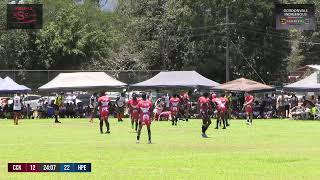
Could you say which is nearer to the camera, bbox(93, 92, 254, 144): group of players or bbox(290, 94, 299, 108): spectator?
bbox(93, 92, 254, 144): group of players

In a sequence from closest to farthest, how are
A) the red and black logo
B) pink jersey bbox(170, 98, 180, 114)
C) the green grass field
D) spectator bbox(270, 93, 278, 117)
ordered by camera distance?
the green grass field < pink jersey bbox(170, 98, 180, 114) < the red and black logo < spectator bbox(270, 93, 278, 117)

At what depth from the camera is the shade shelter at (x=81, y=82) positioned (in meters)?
61.6

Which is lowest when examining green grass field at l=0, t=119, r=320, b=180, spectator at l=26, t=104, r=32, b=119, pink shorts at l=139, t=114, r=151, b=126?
spectator at l=26, t=104, r=32, b=119

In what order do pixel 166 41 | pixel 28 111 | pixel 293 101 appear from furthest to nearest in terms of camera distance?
1. pixel 166 41
2. pixel 28 111
3. pixel 293 101

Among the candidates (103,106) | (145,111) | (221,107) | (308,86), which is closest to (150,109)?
(145,111)

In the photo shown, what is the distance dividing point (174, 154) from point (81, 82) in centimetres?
3772

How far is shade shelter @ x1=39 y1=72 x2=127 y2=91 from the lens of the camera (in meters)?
61.6

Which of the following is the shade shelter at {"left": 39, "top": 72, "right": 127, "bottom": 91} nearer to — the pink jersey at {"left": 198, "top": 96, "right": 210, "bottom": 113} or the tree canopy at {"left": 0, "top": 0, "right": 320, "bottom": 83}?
the tree canopy at {"left": 0, "top": 0, "right": 320, "bottom": 83}

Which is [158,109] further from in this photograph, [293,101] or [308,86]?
[308,86]

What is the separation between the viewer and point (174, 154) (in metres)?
25.3

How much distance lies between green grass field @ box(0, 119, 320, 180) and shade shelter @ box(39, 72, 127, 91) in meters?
24.6

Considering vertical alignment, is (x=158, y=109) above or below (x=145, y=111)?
below
